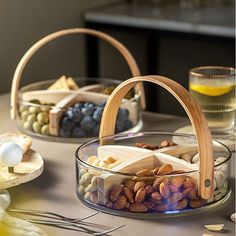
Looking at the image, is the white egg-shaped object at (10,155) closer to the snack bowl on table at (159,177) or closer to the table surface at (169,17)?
the snack bowl on table at (159,177)

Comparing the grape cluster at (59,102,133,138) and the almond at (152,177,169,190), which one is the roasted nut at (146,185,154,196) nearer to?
the almond at (152,177,169,190)

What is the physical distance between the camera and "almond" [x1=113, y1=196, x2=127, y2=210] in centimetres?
138

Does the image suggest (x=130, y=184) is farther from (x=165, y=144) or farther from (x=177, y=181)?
(x=165, y=144)

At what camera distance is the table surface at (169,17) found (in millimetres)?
2968

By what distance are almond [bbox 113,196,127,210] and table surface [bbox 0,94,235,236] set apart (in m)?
0.02

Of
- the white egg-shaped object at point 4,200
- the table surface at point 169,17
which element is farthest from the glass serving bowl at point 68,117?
the table surface at point 169,17

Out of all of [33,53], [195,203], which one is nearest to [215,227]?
[195,203]

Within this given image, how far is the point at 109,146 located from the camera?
1.52m

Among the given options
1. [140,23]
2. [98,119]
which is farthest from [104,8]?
[98,119]

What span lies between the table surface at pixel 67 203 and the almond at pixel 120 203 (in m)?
0.02

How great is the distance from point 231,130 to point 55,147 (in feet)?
1.48

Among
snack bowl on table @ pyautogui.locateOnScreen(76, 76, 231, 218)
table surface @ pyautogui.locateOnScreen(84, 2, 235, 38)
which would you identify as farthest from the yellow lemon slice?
table surface @ pyautogui.locateOnScreen(84, 2, 235, 38)

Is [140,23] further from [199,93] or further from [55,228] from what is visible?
[55,228]

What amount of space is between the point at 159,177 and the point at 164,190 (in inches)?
1.0
